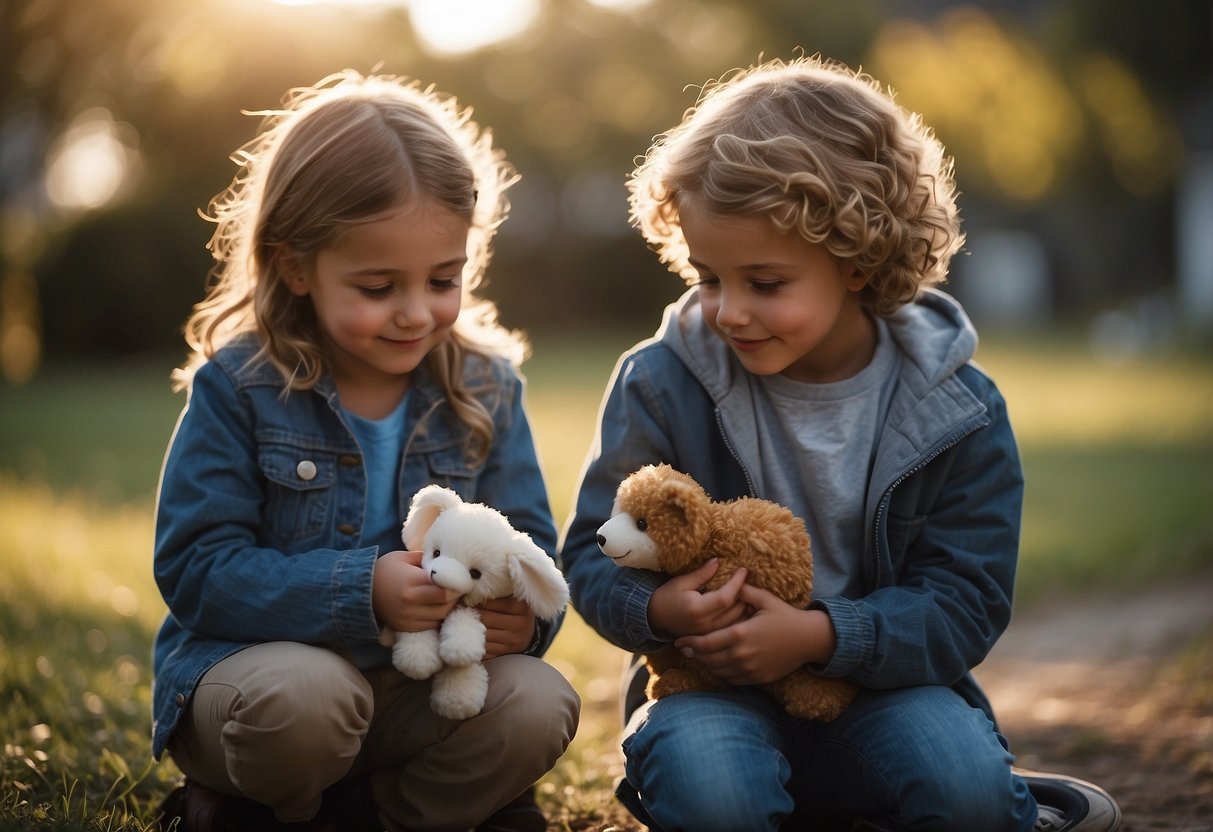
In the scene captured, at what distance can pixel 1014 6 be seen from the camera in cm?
3528

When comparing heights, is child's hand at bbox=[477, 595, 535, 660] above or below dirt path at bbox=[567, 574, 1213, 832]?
below

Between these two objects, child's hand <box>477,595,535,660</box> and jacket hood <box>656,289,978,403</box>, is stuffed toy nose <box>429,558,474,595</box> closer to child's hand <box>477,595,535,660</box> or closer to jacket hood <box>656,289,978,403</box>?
child's hand <box>477,595,535,660</box>

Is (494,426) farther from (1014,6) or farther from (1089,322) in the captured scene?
(1014,6)

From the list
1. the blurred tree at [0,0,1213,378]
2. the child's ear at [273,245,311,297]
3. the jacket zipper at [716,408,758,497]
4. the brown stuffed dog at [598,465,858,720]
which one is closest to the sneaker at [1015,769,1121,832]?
the brown stuffed dog at [598,465,858,720]

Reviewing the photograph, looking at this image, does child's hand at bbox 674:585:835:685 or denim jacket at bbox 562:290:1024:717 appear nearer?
child's hand at bbox 674:585:835:685

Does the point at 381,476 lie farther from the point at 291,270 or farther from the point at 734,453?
the point at 734,453

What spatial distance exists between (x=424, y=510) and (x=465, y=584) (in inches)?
7.7

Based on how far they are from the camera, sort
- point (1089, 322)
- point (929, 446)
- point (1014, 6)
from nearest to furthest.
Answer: point (929, 446) < point (1089, 322) < point (1014, 6)

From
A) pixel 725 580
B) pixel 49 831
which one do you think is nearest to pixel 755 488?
pixel 725 580

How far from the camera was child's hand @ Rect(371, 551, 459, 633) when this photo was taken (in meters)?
2.36

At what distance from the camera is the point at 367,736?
260 cm

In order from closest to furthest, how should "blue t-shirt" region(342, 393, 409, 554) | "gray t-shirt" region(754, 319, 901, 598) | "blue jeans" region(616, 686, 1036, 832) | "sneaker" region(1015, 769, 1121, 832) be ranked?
"blue jeans" region(616, 686, 1036, 832) → "sneaker" region(1015, 769, 1121, 832) → "gray t-shirt" region(754, 319, 901, 598) → "blue t-shirt" region(342, 393, 409, 554)

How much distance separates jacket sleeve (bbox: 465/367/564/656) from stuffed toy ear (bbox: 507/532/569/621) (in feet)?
1.28

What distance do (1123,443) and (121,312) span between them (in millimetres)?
13545
